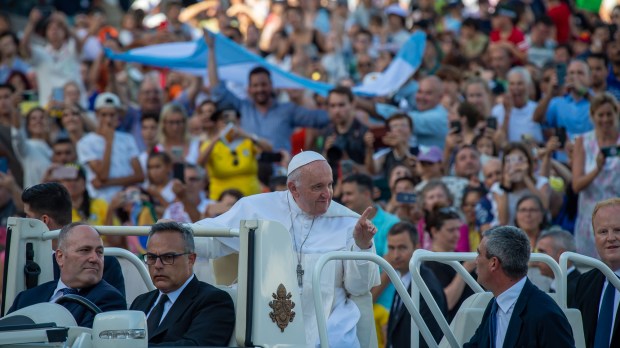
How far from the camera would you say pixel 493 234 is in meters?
7.68

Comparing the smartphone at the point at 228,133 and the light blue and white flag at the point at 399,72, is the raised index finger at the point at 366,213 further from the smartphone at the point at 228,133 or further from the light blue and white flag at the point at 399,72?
the light blue and white flag at the point at 399,72

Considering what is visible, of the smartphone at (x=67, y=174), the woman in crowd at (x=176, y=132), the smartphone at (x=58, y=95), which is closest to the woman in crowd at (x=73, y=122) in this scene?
the smartphone at (x=58, y=95)

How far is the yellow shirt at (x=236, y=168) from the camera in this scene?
47.9ft

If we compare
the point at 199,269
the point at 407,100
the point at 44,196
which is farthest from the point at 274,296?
the point at 407,100

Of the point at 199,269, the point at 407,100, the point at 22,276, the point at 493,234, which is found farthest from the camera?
the point at 407,100

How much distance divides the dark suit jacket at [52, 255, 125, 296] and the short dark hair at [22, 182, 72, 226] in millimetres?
618

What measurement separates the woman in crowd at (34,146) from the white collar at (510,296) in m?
9.18

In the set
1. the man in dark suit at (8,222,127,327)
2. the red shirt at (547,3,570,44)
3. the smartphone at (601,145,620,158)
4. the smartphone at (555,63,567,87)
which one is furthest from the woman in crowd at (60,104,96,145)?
the man in dark suit at (8,222,127,327)

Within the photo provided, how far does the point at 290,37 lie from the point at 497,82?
17.0 ft

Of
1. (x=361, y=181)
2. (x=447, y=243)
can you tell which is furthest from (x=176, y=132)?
(x=447, y=243)

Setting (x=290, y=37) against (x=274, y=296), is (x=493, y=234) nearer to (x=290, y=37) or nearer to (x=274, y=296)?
(x=274, y=296)

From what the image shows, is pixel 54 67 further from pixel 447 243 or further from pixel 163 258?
pixel 163 258

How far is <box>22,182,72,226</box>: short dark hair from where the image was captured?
9.28 m

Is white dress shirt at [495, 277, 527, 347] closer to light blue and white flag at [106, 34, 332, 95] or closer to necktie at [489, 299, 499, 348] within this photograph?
necktie at [489, 299, 499, 348]
